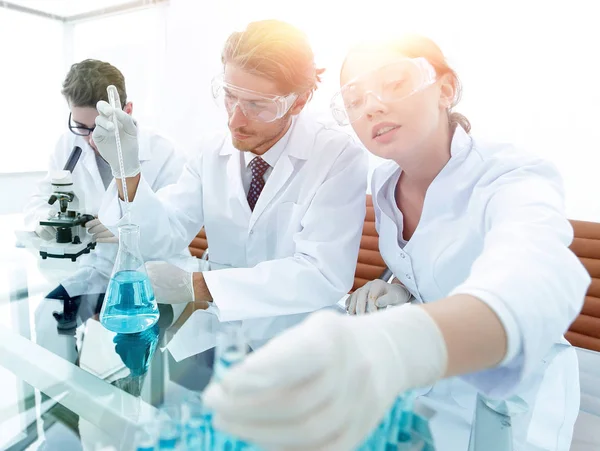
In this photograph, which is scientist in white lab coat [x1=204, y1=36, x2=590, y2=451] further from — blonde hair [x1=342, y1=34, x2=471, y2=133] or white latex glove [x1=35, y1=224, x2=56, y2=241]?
white latex glove [x1=35, y1=224, x2=56, y2=241]

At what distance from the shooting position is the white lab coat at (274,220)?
4.25ft

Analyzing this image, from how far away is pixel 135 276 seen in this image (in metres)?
1.06

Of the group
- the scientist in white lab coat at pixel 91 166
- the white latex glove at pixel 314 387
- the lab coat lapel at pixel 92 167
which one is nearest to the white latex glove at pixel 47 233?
the scientist in white lab coat at pixel 91 166

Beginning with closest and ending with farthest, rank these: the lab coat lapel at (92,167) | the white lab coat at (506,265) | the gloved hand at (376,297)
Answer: the white lab coat at (506,265) < the gloved hand at (376,297) < the lab coat lapel at (92,167)

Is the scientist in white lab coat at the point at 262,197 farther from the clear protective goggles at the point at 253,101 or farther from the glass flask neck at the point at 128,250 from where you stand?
the glass flask neck at the point at 128,250

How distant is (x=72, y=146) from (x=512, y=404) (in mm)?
2354

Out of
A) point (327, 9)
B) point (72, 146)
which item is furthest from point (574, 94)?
point (72, 146)

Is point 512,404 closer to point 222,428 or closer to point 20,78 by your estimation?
point 222,428

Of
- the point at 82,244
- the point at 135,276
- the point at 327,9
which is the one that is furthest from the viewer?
the point at 327,9

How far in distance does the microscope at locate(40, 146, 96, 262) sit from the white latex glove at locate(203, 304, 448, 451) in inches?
51.0

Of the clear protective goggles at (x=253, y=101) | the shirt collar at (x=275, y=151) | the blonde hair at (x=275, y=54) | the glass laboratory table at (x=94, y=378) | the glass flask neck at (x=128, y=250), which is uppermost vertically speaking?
the blonde hair at (x=275, y=54)

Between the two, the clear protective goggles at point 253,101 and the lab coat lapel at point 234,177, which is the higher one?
the clear protective goggles at point 253,101

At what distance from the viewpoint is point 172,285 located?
1290 mm

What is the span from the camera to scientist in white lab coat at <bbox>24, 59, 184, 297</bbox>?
5.06 feet
